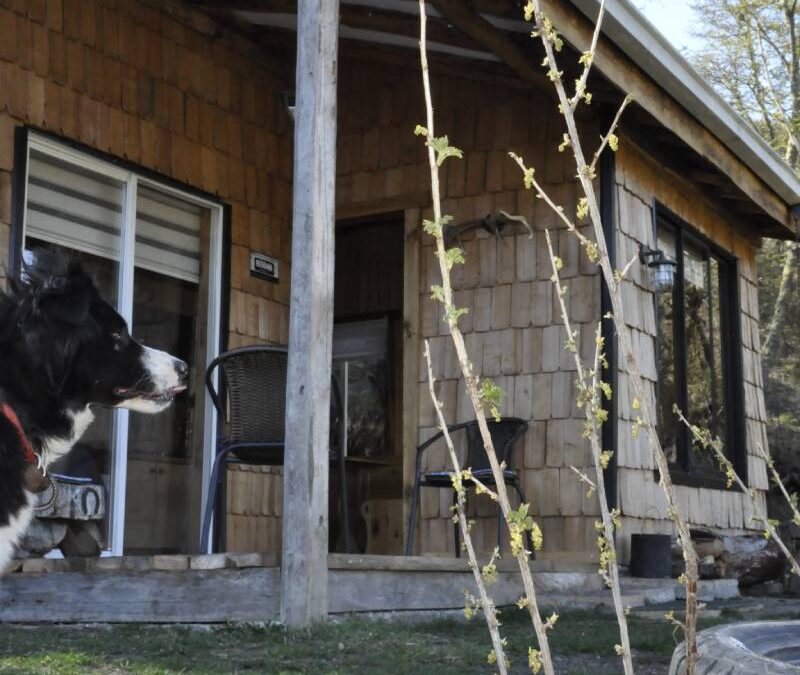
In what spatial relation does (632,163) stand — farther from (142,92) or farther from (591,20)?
(142,92)

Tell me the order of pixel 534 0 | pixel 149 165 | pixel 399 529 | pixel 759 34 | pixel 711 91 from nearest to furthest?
pixel 534 0 → pixel 149 165 → pixel 711 91 → pixel 399 529 → pixel 759 34

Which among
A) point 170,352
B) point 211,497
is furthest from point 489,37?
point 211,497

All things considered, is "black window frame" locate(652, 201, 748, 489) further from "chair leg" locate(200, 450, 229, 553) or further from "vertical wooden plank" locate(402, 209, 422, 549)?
"chair leg" locate(200, 450, 229, 553)

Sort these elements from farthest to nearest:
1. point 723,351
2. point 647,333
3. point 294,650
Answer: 1. point 723,351
2. point 647,333
3. point 294,650

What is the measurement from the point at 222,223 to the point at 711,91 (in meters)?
2.96

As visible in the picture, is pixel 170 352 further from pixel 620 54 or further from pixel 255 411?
pixel 620 54

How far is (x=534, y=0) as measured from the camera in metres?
2.18

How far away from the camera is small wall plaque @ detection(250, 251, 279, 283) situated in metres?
7.14

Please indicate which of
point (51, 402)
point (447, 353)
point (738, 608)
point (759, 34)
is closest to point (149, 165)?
point (447, 353)

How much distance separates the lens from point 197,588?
4234 mm

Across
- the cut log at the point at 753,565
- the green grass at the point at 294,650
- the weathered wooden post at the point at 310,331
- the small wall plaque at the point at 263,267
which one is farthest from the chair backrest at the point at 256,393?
the cut log at the point at 753,565

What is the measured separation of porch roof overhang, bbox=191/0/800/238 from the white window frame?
4.05 ft

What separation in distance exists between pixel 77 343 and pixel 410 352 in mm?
3876

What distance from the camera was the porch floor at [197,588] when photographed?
164 inches
